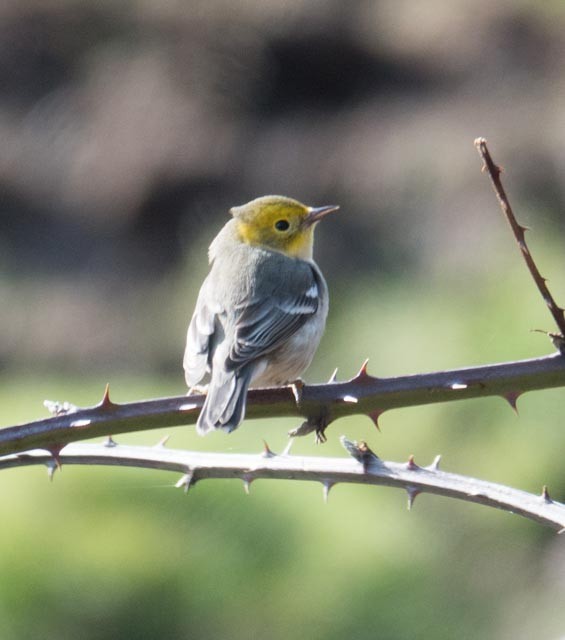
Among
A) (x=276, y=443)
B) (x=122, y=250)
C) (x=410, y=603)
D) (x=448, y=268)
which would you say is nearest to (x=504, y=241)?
(x=448, y=268)

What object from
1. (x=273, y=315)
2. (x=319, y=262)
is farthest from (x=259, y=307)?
(x=319, y=262)

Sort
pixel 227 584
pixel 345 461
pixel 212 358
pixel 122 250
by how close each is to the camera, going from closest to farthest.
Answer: pixel 345 461 < pixel 212 358 < pixel 227 584 < pixel 122 250

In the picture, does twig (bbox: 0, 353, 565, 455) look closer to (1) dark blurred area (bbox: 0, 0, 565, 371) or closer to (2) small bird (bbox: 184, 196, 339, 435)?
(2) small bird (bbox: 184, 196, 339, 435)

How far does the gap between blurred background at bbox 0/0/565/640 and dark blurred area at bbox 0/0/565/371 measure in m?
0.03

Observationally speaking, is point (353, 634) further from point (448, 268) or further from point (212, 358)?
point (448, 268)

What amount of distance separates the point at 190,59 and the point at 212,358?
31.2 feet

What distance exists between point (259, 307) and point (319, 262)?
254 inches

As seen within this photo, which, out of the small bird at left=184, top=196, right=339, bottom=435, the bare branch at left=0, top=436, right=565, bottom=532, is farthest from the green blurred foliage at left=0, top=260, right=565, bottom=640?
the bare branch at left=0, top=436, right=565, bottom=532

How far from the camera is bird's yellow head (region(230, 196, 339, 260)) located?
5516 millimetres

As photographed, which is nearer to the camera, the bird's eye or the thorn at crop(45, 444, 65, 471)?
the thorn at crop(45, 444, 65, 471)

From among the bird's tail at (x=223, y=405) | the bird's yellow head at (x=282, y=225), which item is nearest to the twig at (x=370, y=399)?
the bird's tail at (x=223, y=405)

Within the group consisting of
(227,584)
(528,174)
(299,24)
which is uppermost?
(299,24)

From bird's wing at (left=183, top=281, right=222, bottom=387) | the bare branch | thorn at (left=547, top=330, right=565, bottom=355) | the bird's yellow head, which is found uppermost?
the bird's yellow head

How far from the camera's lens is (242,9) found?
13.6 m
